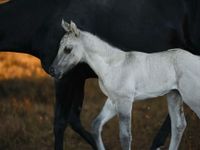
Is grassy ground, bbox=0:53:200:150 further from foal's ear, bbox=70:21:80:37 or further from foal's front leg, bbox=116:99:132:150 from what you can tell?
foal's ear, bbox=70:21:80:37

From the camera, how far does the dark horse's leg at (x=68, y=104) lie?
6.48 m

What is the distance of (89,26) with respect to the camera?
246 inches

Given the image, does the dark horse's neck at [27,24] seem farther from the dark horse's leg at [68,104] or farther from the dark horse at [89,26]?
the dark horse's leg at [68,104]

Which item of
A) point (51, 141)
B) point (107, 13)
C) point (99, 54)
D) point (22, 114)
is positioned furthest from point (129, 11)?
point (22, 114)

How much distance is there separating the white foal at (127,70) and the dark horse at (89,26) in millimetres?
433

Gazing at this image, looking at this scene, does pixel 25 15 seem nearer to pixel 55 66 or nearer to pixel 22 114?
pixel 55 66

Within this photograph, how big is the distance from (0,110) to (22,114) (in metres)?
0.31

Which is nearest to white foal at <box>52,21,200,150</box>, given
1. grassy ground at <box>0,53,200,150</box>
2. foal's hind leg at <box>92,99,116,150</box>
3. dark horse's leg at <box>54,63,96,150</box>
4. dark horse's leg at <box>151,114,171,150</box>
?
foal's hind leg at <box>92,99,116,150</box>

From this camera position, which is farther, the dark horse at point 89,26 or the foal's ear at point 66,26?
the dark horse at point 89,26

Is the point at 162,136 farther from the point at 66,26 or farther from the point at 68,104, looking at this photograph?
the point at 66,26

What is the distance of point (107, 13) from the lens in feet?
21.0

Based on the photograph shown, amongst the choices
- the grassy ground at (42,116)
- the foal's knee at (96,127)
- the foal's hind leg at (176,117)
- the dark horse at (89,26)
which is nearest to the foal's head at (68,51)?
the dark horse at (89,26)

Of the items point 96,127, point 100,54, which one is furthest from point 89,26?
point 96,127

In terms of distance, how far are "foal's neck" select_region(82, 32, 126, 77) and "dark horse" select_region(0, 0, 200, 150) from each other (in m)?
0.39
